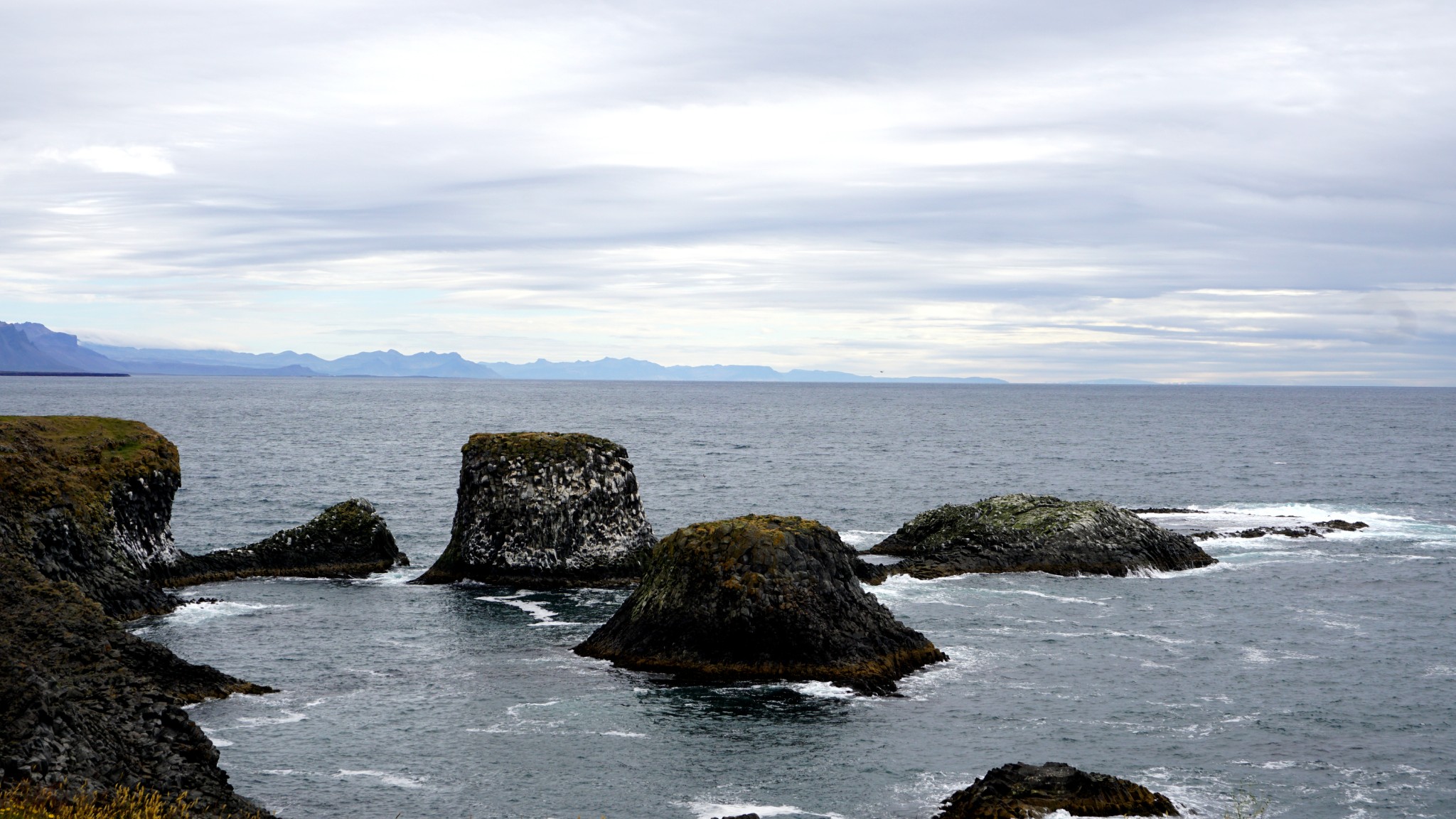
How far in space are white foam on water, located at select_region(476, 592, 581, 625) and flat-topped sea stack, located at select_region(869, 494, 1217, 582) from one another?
577 inches

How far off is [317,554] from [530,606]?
36.9 ft

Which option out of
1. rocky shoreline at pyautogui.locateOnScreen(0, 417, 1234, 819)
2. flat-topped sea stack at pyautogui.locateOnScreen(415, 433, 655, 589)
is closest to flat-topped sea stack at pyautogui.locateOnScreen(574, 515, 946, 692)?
rocky shoreline at pyautogui.locateOnScreen(0, 417, 1234, 819)

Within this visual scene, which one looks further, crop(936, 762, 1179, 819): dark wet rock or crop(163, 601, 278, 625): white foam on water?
crop(163, 601, 278, 625): white foam on water

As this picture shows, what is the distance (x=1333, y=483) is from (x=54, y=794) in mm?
93923

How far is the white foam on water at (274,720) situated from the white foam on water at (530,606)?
11632mm

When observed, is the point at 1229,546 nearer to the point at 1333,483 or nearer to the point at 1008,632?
the point at 1008,632

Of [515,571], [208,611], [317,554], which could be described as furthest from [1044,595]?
[208,611]

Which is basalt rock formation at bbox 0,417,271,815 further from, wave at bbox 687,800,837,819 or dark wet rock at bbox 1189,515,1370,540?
dark wet rock at bbox 1189,515,1370,540

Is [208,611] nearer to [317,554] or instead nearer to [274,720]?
[317,554]

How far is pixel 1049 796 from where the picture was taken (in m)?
21.2

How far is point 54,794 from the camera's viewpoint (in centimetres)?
1645

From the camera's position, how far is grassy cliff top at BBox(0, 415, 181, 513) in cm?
3644

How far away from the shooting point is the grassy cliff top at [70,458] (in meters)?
36.4

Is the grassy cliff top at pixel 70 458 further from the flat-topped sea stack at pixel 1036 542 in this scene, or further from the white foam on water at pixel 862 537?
the white foam on water at pixel 862 537
